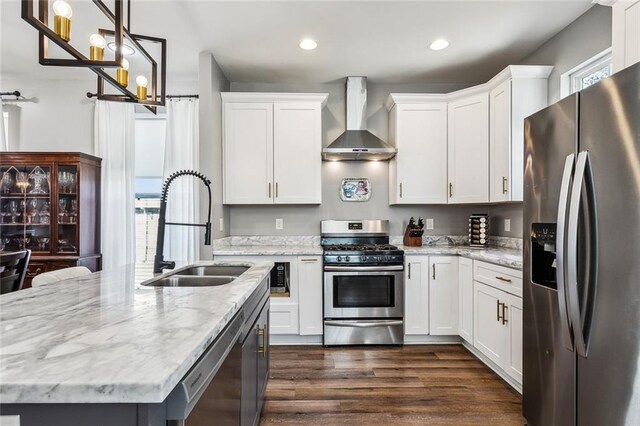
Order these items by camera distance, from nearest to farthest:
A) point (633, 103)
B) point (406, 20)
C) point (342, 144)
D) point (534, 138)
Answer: point (633, 103) < point (534, 138) < point (406, 20) < point (342, 144)

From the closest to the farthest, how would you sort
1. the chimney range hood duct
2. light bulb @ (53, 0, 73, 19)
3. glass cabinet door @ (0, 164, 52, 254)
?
light bulb @ (53, 0, 73, 19)
the chimney range hood duct
glass cabinet door @ (0, 164, 52, 254)

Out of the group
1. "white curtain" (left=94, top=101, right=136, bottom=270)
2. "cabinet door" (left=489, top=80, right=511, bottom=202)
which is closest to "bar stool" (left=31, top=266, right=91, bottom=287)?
"white curtain" (left=94, top=101, right=136, bottom=270)

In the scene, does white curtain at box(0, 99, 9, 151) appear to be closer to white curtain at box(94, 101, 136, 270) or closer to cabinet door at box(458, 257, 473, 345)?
white curtain at box(94, 101, 136, 270)

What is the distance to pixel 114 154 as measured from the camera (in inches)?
153

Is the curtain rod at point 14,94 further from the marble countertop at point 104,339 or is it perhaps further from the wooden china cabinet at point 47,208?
the marble countertop at point 104,339

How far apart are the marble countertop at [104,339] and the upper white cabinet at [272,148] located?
A: 217 cm

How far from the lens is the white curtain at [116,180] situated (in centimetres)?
384

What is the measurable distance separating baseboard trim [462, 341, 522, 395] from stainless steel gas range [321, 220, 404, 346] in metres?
0.61

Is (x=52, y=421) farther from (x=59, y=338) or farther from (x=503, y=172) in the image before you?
(x=503, y=172)

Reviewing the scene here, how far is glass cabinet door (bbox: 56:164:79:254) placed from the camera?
359 cm

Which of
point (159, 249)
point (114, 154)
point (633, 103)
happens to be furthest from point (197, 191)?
point (633, 103)

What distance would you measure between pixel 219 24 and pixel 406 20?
1.49 metres

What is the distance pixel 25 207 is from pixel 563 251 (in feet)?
15.6

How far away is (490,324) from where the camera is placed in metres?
2.64
